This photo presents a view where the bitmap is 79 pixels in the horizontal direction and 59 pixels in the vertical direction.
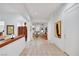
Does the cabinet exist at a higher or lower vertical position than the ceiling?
lower

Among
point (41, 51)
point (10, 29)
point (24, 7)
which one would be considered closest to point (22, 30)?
point (10, 29)

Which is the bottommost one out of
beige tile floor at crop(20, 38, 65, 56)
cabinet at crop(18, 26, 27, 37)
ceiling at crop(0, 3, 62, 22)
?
beige tile floor at crop(20, 38, 65, 56)

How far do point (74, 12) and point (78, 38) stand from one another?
1074 mm

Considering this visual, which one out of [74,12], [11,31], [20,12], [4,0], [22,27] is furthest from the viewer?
[22,27]

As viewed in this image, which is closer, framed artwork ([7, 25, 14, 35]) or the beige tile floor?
the beige tile floor

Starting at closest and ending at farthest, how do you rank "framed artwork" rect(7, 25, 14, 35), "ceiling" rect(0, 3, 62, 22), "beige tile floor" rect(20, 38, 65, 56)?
"beige tile floor" rect(20, 38, 65, 56), "ceiling" rect(0, 3, 62, 22), "framed artwork" rect(7, 25, 14, 35)

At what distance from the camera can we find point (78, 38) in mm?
4820

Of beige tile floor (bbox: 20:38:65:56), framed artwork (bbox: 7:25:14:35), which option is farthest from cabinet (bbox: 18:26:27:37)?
beige tile floor (bbox: 20:38:65:56)

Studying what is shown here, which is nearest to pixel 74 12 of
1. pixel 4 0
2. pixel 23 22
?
pixel 4 0

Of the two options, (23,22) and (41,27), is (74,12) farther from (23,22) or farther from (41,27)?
(41,27)

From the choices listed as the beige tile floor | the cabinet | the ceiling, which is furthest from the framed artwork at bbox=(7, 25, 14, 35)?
the beige tile floor

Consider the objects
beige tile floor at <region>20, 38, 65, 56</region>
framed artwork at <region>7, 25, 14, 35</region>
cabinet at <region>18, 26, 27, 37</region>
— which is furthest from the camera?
cabinet at <region>18, 26, 27, 37</region>

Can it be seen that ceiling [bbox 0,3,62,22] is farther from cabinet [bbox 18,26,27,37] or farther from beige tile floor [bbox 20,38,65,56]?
beige tile floor [bbox 20,38,65,56]

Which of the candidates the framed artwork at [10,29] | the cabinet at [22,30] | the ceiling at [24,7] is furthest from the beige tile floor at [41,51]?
the cabinet at [22,30]
